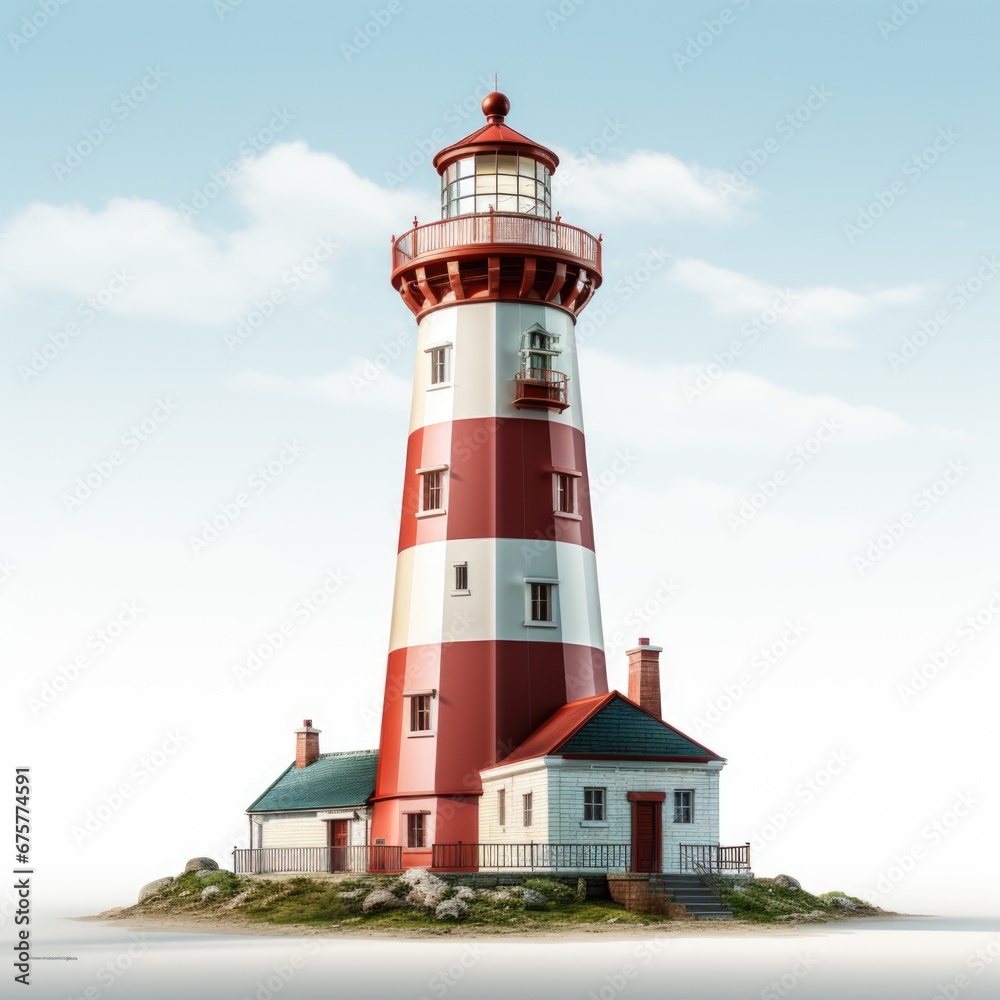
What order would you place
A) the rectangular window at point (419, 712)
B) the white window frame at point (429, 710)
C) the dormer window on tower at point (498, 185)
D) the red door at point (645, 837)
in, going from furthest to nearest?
the dormer window on tower at point (498, 185) < the rectangular window at point (419, 712) < the white window frame at point (429, 710) < the red door at point (645, 837)

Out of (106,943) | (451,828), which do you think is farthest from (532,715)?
(106,943)

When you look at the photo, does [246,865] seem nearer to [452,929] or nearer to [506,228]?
[452,929]

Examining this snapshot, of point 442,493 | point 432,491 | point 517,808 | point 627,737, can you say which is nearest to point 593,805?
point 627,737

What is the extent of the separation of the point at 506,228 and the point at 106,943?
19752 mm

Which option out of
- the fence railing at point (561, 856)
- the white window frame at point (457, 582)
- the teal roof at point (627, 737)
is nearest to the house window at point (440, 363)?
the white window frame at point (457, 582)

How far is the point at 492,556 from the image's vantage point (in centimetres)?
4038

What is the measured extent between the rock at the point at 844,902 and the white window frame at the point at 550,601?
9595 millimetres

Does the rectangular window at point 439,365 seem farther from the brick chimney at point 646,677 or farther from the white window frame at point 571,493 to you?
the brick chimney at point 646,677

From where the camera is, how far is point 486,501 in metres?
40.8

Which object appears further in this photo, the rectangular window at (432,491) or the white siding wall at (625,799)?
the rectangular window at (432,491)

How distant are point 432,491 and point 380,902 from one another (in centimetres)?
1141

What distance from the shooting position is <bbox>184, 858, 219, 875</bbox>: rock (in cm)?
4355

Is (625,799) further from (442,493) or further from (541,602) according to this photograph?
(442,493)

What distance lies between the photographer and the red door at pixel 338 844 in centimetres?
4288
